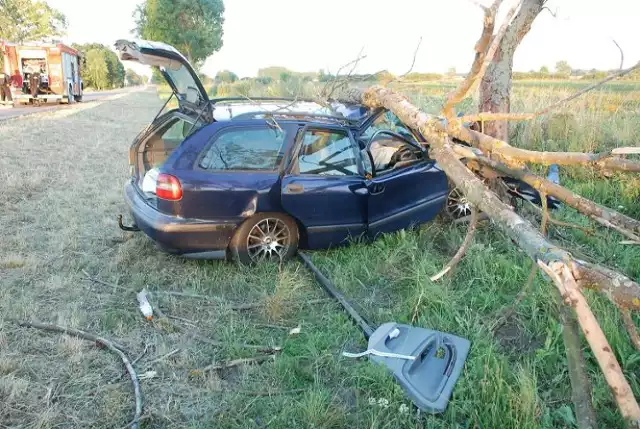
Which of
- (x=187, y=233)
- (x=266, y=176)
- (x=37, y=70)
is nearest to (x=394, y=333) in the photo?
(x=266, y=176)

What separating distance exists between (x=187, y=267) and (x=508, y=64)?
419 cm

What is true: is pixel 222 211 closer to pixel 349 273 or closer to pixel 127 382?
pixel 349 273

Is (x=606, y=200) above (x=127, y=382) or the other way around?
above

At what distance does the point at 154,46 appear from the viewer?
4816 millimetres

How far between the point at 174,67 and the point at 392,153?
8.05ft

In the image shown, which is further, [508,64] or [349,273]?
[508,64]

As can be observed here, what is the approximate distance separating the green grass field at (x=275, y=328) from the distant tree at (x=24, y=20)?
55.6m

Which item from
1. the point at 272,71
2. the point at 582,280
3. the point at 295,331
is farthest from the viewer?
the point at 272,71

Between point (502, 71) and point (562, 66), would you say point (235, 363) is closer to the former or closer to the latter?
point (502, 71)

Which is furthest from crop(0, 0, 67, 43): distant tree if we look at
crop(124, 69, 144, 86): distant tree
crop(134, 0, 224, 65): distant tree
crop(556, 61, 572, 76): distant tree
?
crop(124, 69, 144, 86): distant tree

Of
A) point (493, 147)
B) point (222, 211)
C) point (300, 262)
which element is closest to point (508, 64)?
point (493, 147)

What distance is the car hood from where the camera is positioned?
15.4 feet

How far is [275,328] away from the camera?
394 cm

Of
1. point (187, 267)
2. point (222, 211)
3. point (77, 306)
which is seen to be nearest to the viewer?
point (77, 306)
